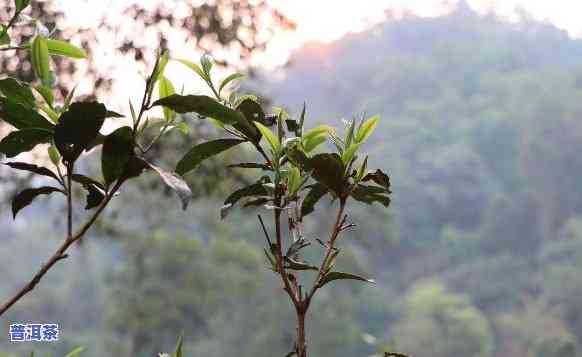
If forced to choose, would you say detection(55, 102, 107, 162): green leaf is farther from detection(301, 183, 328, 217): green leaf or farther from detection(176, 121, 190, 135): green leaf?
detection(301, 183, 328, 217): green leaf

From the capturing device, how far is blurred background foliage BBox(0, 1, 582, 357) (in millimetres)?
13461

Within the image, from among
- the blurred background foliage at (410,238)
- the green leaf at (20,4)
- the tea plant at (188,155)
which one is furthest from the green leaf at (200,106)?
the blurred background foliage at (410,238)

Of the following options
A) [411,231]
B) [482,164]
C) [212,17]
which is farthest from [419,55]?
[212,17]

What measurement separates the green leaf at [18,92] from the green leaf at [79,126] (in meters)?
0.03

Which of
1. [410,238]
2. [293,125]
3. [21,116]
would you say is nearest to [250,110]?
[293,125]

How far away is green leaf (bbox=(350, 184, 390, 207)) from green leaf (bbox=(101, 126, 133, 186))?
6.1 inches

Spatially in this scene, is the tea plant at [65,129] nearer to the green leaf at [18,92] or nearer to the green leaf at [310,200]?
the green leaf at [18,92]

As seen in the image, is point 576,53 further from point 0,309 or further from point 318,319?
point 0,309

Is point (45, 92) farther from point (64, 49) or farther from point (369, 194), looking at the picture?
point (369, 194)

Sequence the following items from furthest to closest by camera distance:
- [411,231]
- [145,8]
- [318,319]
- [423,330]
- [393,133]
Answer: [393,133] → [411,231] → [423,330] → [318,319] → [145,8]

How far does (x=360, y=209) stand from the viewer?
53.6 feet

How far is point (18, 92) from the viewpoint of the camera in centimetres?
50

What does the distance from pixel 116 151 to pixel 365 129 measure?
16cm

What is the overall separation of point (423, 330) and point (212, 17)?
13.2m
